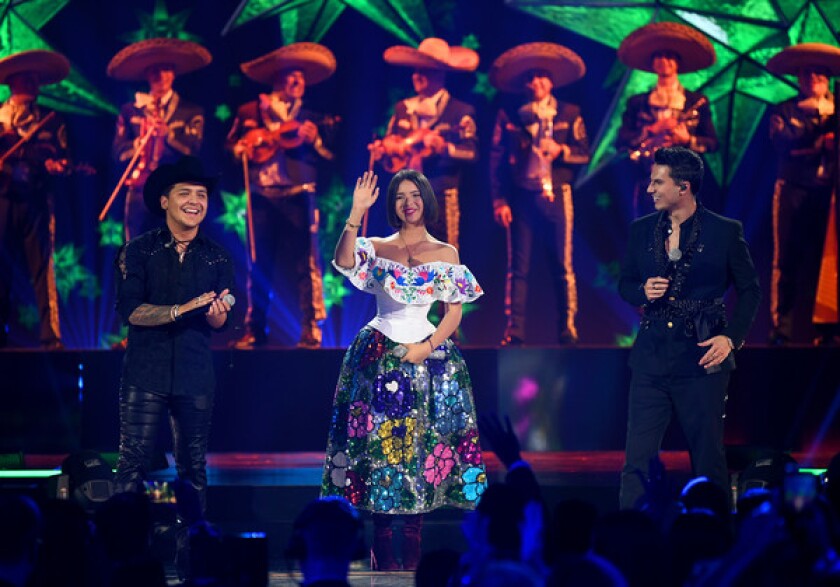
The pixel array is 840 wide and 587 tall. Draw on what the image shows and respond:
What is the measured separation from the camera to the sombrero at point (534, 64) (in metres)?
8.66

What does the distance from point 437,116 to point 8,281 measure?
335 cm

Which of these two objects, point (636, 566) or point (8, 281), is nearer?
point (636, 566)

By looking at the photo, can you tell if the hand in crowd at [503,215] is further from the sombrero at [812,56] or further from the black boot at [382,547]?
the black boot at [382,547]

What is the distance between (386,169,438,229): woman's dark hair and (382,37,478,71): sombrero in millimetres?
3876

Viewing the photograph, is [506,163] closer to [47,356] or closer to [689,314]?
[47,356]

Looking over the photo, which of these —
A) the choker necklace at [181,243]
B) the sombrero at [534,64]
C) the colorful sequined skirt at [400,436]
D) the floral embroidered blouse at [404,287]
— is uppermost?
the sombrero at [534,64]

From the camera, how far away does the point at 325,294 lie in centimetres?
941

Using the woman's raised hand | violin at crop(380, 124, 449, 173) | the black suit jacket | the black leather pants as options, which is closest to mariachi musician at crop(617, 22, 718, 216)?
violin at crop(380, 124, 449, 173)

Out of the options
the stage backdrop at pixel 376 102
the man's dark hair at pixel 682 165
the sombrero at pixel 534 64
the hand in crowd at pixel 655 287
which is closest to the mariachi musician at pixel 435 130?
the sombrero at pixel 534 64

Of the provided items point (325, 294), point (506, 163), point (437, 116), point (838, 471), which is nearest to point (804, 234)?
point (506, 163)

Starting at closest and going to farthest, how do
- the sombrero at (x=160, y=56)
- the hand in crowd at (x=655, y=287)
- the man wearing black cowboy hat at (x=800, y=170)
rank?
the hand in crowd at (x=655, y=287) → the man wearing black cowboy hat at (x=800, y=170) → the sombrero at (x=160, y=56)

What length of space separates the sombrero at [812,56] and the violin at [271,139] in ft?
11.0

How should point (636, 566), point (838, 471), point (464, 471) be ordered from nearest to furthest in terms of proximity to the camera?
point (636, 566) → point (838, 471) → point (464, 471)

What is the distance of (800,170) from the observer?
8.46 metres
